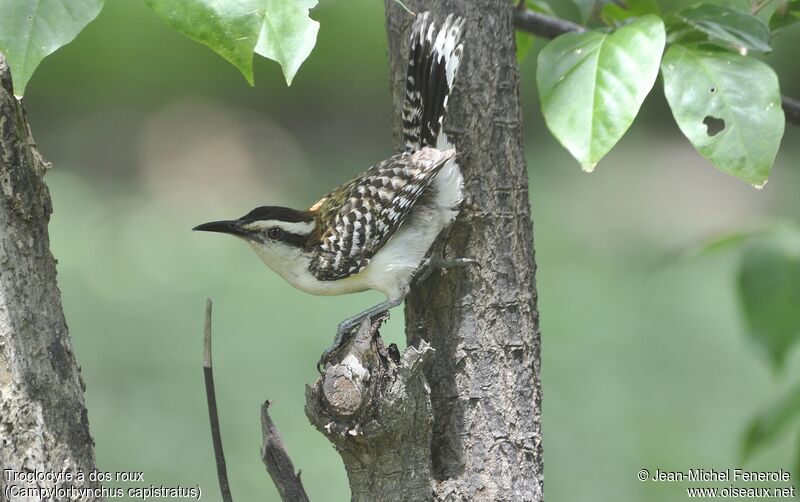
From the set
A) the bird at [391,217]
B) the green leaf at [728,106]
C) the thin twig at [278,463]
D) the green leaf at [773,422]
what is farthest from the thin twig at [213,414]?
the green leaf at [773,422]

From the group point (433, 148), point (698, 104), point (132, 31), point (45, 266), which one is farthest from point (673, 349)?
point (132, 31)

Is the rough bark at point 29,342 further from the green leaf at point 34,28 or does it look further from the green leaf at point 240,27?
the green leaf at point 240,27

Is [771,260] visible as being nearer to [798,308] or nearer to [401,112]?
[798,308]

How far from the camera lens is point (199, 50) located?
10.6 meters

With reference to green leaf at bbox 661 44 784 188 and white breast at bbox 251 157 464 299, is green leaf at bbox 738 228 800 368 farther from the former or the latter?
white breast at bbox 251 157 464 299

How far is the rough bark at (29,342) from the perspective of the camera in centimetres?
181

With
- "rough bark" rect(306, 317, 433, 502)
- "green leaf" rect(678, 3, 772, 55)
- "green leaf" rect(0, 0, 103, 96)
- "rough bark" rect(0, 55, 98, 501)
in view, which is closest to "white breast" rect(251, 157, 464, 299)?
"rough bark" rect(306, 317, 433, 502)

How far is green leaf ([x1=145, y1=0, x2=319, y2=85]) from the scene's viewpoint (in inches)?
56.9

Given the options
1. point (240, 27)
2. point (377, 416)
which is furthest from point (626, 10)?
point (240, 27)

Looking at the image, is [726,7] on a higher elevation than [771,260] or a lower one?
higher

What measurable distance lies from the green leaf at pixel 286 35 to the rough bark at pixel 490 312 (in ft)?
3.48

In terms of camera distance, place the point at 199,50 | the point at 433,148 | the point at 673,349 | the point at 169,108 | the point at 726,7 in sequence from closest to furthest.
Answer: the point at 726,7 < the point at 433,148 < the point at 673,349 < the point at 169,108 < the point at 199,50

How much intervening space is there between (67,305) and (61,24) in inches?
223

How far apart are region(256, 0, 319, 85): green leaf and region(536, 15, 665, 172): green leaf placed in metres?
0.66
